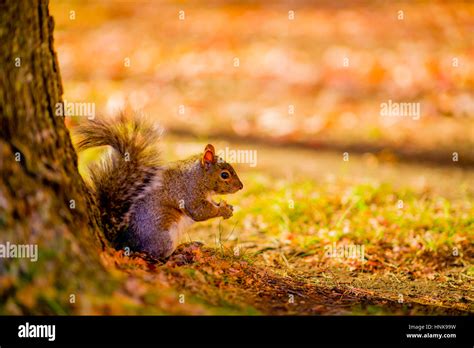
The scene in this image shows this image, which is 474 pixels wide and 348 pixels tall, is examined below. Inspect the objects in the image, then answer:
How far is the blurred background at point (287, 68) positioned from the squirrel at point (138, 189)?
12.4 feet

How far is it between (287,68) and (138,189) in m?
7.05

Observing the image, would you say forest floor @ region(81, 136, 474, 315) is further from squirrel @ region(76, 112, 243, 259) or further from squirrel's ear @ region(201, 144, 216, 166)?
squirrel's ear @ region(201, 144, 216, 166)

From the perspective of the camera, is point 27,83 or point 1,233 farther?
point 27,83

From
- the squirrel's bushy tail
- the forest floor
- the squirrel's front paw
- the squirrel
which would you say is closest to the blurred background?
the forest floor

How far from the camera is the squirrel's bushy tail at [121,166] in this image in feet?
13.4

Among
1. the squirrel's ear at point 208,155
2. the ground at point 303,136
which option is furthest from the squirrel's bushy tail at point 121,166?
the squirrel's ear at point 208,155

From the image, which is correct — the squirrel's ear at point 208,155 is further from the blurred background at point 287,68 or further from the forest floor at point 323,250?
the blurred background at point 287,68

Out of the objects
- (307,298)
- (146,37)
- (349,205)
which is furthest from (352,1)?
(307,298)

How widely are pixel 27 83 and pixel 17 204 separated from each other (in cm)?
62

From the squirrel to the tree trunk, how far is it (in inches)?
15.9

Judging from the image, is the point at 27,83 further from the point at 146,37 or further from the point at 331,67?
the point at 146,37

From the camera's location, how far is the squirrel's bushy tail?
410 cm
